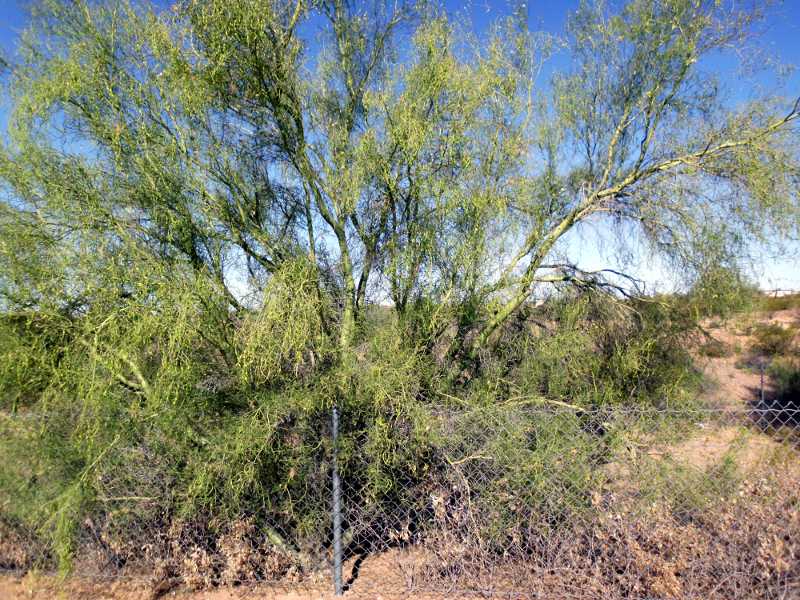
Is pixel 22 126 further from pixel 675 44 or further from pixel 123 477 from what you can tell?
pixel 675 44

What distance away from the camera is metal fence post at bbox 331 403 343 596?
160 inches

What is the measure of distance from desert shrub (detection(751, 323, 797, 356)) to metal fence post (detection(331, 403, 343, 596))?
1718 centimetres

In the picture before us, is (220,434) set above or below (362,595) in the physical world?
above

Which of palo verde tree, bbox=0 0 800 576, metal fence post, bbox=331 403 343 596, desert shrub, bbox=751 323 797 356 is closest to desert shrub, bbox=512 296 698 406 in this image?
palo verde tree, bbox=0 0 800 576

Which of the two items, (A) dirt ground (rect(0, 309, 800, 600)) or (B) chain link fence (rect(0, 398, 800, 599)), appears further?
(A) dirt ground (rect(0, 309, 800, 600))

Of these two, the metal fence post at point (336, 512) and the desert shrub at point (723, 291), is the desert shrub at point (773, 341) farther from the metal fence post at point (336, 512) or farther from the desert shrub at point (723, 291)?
the metal fence post at point (336, 512)

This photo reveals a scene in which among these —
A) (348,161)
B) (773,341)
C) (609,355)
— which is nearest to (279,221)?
(348,161)

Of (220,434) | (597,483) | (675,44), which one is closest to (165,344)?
(220,434)

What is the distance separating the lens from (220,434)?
391 centimetres

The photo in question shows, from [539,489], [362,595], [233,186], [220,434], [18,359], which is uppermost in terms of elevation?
[233,186]

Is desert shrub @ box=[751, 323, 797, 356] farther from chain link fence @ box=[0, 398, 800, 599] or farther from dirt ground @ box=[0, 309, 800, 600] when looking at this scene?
chain link fence @ box=[0, 398, 800, 599]

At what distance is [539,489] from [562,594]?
2.04 ft

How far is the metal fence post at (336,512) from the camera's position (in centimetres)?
406

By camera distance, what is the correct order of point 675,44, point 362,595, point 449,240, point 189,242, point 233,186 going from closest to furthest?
point 362,595 → point 189,242 → point 233,186 → point 449,240 → point 675,44
